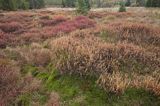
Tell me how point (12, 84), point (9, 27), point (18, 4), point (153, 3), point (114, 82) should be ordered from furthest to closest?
point (18, 4)
point (153, 3)
point (9, 27)
point (12, 84)
point (114, 82)

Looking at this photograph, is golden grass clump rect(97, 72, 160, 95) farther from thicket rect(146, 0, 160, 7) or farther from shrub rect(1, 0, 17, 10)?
thicket rect(146, 0, 160, 7)

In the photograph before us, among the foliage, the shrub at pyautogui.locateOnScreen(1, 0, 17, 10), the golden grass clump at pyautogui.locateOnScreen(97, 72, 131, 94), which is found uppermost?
the golden grass clump at pyautogui.locateOnScreen(97, 72, 131, 94)

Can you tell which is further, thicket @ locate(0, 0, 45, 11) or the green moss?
thicket @ locate(0, 0, 45, 11)

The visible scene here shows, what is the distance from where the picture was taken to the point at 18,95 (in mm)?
7781

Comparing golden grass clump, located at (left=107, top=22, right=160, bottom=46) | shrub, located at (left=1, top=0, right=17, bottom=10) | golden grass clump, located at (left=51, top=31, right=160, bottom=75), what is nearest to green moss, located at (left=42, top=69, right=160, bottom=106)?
golden grass clump, located at (left=51, top=31, right=160, bottom=75)

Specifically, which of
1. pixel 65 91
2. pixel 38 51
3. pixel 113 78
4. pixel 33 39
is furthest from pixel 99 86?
pixel 33 39

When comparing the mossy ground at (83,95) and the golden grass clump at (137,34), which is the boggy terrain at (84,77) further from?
the golden grass clump at (137,34)

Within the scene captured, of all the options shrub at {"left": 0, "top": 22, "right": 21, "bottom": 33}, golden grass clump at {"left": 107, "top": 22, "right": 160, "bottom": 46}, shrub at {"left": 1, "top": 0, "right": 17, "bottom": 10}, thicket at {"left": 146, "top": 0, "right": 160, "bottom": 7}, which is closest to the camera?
golden grass clump at {"left": 107, "top": 22, "right": 160, "bottom": 46}

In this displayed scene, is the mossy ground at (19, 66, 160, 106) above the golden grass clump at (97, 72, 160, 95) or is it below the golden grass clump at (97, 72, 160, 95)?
below

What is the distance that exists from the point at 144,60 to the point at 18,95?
475 cm

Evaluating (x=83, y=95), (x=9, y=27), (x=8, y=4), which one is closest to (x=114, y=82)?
(x=83, y=95)

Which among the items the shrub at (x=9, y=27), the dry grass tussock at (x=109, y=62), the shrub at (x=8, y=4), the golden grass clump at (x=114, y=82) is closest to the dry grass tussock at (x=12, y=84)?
the dry grass tussock at (x=109, y=62)

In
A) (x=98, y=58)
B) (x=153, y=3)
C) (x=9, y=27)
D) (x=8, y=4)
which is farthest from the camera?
(x=153, y=3)

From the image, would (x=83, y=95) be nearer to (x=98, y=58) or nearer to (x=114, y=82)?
(x=114, y=82)
